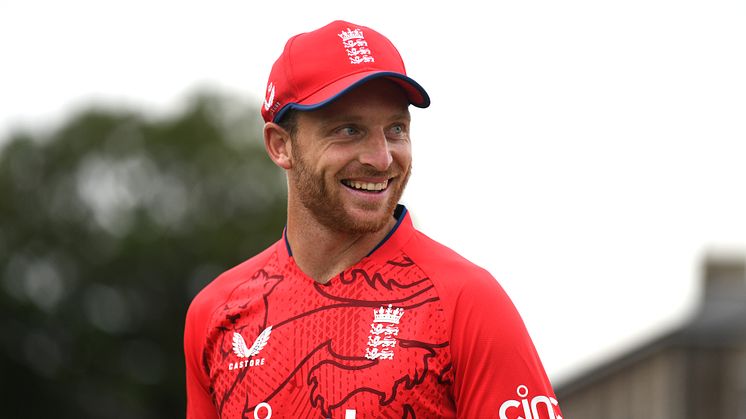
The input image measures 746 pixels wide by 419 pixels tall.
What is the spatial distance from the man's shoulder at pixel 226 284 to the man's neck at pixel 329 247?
21 centimetres

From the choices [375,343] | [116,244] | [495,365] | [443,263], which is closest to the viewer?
[495,365]

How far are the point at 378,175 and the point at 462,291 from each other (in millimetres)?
426

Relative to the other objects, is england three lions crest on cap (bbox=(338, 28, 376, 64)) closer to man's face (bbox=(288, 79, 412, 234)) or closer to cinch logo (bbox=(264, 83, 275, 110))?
man's face (bbox=(288, 79, 412, 234))

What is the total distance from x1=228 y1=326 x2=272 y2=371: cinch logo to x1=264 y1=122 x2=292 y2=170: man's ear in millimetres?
523

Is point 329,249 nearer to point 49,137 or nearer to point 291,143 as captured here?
point 291,143

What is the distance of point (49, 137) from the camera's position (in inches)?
1714

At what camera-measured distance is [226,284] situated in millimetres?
4266

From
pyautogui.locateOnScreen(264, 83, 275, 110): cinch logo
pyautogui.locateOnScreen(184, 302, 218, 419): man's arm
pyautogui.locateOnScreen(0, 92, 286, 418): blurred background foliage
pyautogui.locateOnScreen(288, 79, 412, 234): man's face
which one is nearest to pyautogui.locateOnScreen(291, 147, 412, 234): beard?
pyautogui.locateOnScreen(288, 79, 412, 234): man's face

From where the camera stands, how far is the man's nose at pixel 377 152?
3723mm

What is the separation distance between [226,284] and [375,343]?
0.77 metres

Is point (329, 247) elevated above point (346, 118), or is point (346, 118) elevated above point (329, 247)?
point (346, 118)

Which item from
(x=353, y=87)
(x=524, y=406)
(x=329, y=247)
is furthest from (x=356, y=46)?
(x=524, y=406)

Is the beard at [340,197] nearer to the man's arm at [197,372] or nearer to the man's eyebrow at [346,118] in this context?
the man's eyebrow at [346,118]

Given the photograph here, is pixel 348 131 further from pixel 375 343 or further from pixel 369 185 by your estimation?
pixel 375 343
